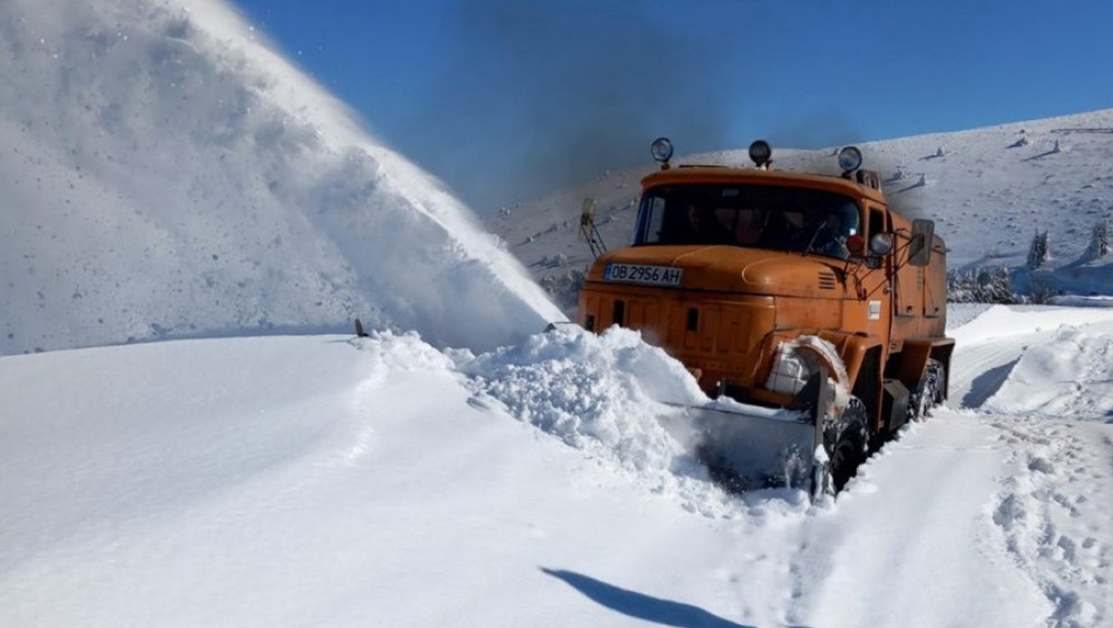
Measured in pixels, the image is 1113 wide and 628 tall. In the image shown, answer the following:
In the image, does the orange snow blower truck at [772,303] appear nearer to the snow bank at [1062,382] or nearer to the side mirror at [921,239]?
the side mirror at [921,239]

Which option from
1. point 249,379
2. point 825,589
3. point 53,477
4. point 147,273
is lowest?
point 825,589

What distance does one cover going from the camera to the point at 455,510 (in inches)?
190

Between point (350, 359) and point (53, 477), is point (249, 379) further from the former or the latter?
point (53, 477)

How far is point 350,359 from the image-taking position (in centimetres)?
648

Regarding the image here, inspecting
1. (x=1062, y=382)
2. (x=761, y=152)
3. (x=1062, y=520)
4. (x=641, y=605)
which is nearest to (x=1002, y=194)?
(x=1062, y=382)

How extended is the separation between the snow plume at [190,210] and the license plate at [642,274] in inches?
100

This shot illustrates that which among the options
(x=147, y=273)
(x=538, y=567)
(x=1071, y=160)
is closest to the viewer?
(x=538, y=567)

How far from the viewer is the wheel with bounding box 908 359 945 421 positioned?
1016cm

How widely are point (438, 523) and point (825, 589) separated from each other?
198cm

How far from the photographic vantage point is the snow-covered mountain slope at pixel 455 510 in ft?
12.3

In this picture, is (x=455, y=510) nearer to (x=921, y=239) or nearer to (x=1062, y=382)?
(x=921, y=239)

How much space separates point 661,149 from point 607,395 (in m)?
3.76

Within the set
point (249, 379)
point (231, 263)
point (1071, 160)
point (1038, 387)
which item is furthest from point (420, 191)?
point (1071, 160)

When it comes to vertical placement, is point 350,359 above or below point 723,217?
below
